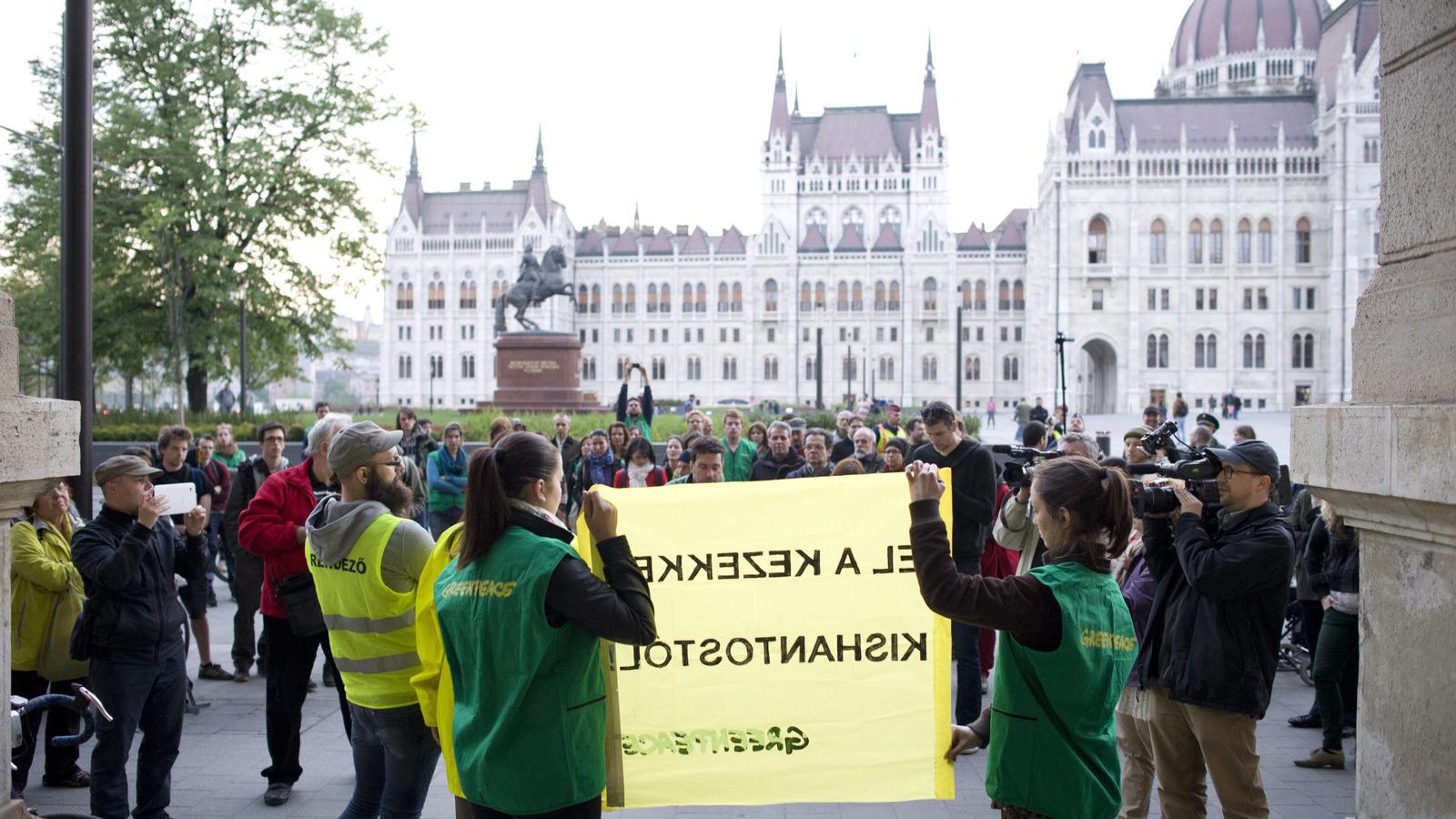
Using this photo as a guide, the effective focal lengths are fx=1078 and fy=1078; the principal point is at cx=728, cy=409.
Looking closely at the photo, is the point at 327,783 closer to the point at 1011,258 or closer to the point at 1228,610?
the point at 1228,610

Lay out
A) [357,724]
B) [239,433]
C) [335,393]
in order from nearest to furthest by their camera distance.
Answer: [357,724]
[239,433]
[335,393]

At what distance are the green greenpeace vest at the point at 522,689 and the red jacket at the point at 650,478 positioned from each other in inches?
246

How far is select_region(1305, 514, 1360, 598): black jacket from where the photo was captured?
613cm

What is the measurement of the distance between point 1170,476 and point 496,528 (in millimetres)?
2447

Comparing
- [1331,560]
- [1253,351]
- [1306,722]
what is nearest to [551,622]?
[1331,560]

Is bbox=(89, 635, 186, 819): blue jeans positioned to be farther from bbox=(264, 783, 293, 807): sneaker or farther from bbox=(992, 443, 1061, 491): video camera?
bbox=(992, 443, 1061, 491): video camera

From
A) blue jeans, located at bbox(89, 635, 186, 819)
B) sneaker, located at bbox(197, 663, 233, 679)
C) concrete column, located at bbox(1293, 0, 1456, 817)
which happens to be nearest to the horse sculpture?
sneaker, located at bbox(197, 663, 233, 679)

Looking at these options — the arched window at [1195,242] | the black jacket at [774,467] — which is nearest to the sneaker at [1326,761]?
the black jacket at [774,467]

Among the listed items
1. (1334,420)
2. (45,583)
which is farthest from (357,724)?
(1334,420)

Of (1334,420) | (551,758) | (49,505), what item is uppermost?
(1334,420)

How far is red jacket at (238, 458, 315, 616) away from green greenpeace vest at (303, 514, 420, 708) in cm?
135

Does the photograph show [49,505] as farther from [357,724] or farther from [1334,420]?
[1334,420]

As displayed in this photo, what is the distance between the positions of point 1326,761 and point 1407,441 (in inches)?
165

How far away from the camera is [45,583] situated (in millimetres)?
5363
